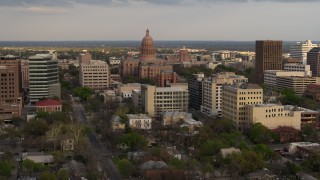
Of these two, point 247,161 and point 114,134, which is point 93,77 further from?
point 247,161

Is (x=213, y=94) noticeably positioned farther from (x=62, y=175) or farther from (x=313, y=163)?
(x=62, y=175)

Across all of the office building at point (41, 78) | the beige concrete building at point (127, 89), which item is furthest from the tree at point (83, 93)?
the beige concrete building at point (127, 89)

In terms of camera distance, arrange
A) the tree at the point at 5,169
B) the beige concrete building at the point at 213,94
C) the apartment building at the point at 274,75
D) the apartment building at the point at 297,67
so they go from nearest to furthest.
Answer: the tree at the point at 5,169
the beige concrete building at the point at 213,94
the apartment building at the point at 274,75
the apartment building at the point at 297,67

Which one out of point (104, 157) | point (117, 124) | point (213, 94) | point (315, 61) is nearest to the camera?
point (104, 157)

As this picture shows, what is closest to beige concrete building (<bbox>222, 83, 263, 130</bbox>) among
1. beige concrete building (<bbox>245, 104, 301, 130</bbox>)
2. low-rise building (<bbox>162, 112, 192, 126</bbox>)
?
beige concrete building (<bbox>245, 104, 301, 130</bbox>)

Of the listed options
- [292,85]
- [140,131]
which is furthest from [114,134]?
[292,85]

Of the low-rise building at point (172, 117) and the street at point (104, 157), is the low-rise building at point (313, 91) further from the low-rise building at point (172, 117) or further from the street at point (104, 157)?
the street at point (104, 157)

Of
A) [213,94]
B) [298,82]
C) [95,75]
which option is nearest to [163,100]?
[213,94]
